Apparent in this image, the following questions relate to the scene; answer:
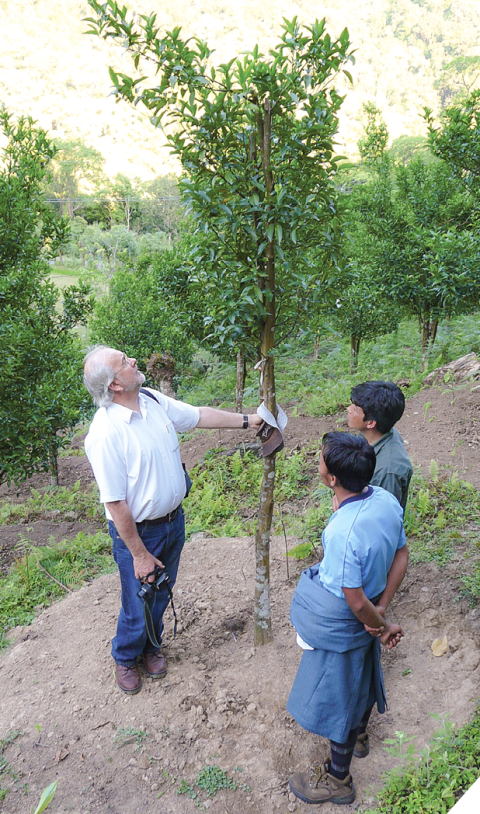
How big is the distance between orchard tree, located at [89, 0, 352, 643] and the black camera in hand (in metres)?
0.88

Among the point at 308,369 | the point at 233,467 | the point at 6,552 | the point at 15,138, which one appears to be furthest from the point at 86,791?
the point at 308,369

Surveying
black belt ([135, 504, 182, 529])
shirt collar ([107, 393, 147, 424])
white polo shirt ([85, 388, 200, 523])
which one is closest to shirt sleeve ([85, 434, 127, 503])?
white polo shirt ([85, 388, 200, 523])

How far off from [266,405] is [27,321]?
4.90 metres

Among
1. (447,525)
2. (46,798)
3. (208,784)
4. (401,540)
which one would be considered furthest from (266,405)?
(447,525)

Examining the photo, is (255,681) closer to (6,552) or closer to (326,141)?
(326,141)

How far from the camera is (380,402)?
3.07 m

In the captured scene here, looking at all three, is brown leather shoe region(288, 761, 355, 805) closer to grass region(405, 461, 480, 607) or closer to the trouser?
the trouser

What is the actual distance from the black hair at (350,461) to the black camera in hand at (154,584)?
57.3 inches

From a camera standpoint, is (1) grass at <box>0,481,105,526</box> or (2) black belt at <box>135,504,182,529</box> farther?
(1) grass at <box>0,481,105,526</box>

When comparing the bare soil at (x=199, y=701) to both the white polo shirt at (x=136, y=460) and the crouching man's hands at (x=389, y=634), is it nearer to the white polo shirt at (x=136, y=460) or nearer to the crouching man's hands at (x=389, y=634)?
the crouching man's hands at (x=389, y=634)

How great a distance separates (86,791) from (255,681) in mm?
1163

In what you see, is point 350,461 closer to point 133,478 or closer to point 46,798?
point 133,478

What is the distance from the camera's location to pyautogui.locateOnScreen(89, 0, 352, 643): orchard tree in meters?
2.87

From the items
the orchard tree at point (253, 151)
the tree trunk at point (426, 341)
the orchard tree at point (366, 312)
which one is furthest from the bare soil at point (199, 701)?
the tree trunk at point (426, 341)
